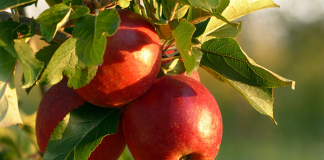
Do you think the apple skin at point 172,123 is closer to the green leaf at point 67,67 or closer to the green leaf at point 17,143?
the green leaf at point 67,67

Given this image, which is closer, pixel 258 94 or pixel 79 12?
pixel 79 12

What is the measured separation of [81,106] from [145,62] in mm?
171

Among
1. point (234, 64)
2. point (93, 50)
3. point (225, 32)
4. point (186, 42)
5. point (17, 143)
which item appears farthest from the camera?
point (17, 143)

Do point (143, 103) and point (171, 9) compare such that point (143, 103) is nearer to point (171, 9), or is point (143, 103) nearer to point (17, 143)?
point (171, 9)

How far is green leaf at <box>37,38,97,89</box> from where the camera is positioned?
0.41 meters

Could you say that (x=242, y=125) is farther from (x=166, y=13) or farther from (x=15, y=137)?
(x=166, y=13)

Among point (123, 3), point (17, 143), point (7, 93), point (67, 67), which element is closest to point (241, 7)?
point (123, 3)

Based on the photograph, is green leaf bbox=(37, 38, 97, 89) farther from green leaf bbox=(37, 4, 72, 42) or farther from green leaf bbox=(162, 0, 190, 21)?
green leaf bbox=(162, 0, 190, 21)

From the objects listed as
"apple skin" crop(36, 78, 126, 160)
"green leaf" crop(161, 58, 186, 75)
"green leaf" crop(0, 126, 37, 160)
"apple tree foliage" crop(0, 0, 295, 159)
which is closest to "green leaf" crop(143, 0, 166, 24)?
"apple tree foliage" crop(0, 0, 295, 159)

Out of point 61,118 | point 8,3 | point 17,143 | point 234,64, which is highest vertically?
point 8,3

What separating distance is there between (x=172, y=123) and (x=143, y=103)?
7cm

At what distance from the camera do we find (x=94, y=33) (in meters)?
0.35

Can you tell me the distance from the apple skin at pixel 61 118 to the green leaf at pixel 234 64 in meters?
0.23

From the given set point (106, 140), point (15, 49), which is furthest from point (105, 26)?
point (106, 140)
